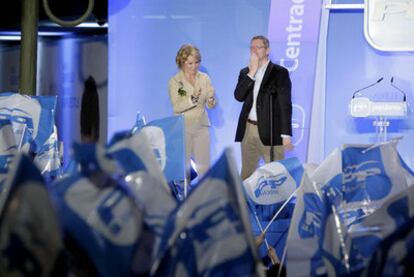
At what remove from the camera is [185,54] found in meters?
6.93

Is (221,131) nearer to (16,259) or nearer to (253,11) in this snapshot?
(253,11)

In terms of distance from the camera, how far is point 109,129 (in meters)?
7.54

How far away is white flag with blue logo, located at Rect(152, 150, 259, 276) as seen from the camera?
3.35 ft

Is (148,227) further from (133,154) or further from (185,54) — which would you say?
(185,54)

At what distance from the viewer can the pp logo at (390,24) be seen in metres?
6.91

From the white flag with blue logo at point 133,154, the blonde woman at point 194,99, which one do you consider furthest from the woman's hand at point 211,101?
the white flag with blue logo at point 133,154

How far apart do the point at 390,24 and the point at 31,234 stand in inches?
252

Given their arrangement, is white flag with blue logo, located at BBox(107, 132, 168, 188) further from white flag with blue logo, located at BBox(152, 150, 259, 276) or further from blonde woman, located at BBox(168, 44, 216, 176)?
blonde woman, located at BBox(168, 44, 216, 176)

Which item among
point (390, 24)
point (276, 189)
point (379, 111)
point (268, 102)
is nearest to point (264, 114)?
point (268, 102)

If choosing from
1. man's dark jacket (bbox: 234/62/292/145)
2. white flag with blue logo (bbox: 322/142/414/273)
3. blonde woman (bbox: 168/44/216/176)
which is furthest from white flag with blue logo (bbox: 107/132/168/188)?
blonde woman (bbox: 168/44/216/176)

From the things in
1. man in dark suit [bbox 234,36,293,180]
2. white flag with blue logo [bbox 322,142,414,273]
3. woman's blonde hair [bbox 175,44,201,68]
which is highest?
woman's blonde hair [bbox 175,44,201,68]

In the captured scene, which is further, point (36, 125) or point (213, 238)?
point (36, 125)

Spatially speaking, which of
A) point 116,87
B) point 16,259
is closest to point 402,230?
point 16,259

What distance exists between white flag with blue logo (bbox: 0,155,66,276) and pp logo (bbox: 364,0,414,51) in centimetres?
630
